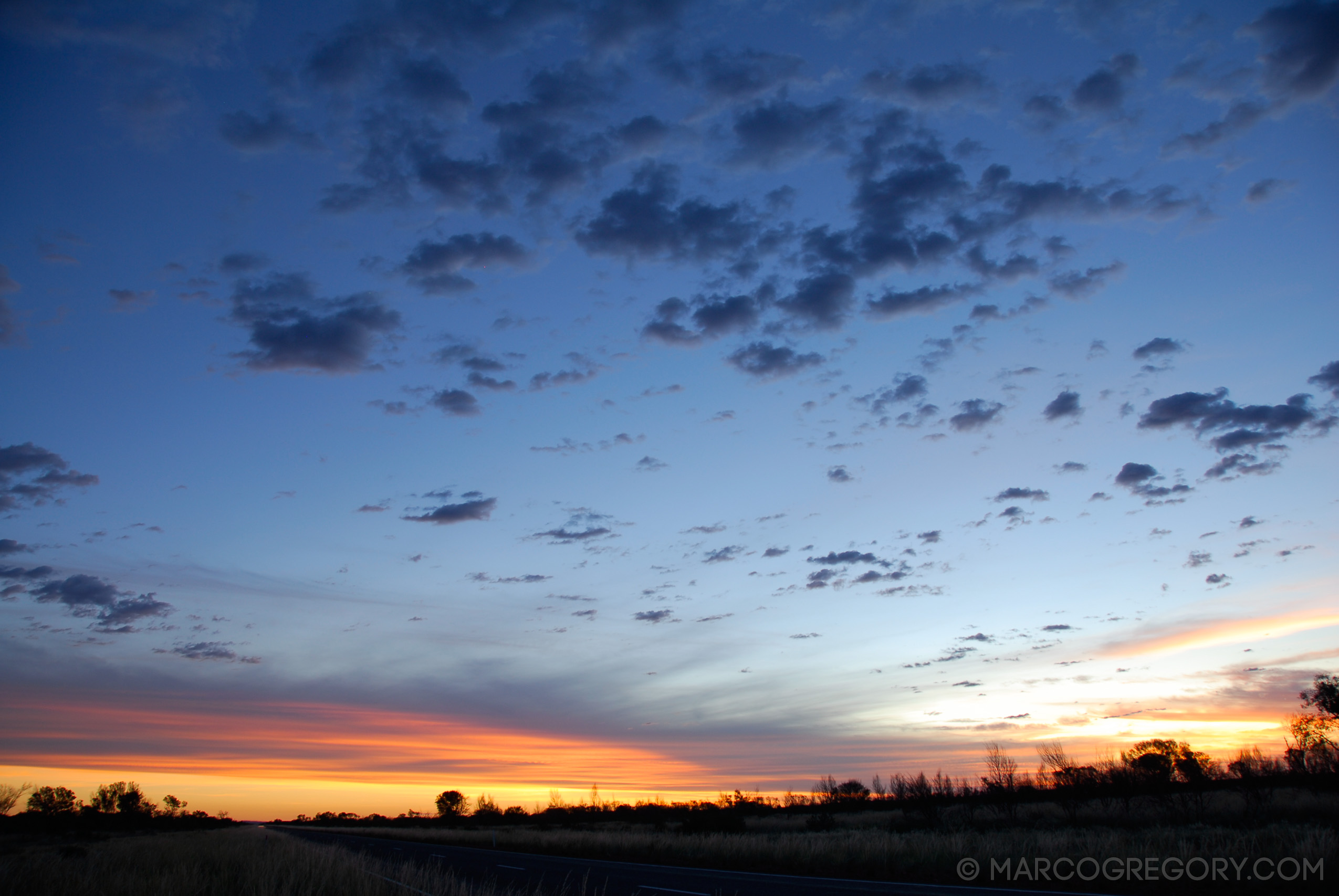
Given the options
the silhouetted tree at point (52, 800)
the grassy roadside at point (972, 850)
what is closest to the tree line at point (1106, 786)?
the grassy roadside at point (972, 850)

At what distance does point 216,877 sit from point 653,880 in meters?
10.9

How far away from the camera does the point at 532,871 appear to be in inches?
902

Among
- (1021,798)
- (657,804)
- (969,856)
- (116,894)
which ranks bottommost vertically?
(657,804)

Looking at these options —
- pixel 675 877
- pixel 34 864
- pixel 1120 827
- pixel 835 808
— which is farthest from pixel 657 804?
pixel 34 864

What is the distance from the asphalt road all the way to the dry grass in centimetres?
261

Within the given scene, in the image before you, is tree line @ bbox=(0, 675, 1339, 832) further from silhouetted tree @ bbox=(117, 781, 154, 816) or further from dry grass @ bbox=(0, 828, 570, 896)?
silhouetted tree @ bbox=(117, 781, 154, 816)

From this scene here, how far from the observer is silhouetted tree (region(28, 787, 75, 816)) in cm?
10394

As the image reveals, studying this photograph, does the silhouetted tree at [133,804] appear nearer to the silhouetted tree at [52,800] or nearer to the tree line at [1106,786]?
the silhouetted tree at [52,800]

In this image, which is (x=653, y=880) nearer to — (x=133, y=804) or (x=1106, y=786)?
(x=1106, y=786)

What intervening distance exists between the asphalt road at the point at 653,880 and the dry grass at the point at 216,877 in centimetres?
261

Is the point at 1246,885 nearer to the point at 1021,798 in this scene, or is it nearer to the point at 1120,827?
the point at 1120,827

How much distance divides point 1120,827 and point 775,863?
56.0 ft

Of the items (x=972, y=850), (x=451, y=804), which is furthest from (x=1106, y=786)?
(x=451, y=804)

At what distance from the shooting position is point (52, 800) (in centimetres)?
10931
